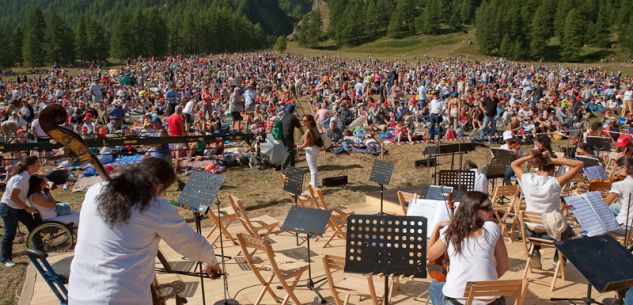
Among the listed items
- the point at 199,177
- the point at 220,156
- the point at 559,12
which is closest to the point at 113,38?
the point at 559,12

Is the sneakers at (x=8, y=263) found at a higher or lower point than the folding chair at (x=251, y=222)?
lower

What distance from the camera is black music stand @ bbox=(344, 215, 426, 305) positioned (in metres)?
4.42

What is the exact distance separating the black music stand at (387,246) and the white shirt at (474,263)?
0.27 metres

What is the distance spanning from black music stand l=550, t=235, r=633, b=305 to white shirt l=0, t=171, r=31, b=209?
22.6ft

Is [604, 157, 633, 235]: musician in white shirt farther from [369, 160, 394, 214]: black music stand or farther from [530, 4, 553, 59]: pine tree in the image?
[530, 4, 553, 59]: pine tree

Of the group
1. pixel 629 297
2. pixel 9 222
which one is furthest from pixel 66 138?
pixel 629 297

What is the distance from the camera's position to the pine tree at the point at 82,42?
92125mm

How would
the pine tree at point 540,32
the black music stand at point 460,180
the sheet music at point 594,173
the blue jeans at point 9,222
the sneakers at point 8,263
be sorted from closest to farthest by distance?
1. the blue jeans at point 9,222
2. the sneakers at point 8,263
3. the black music stand at point 460,180
4. the sheet music at point 594,173
5. the pine tree at point 540,32

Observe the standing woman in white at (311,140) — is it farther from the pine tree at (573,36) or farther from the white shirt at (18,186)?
the pine tree at (573,36)

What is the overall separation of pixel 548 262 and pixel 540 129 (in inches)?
480

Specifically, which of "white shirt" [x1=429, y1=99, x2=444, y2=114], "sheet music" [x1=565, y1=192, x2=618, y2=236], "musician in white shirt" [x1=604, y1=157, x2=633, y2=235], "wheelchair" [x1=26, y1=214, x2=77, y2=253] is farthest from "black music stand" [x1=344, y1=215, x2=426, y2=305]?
"white shirt" [x1=429, y1=99, x2=444, y2=114]

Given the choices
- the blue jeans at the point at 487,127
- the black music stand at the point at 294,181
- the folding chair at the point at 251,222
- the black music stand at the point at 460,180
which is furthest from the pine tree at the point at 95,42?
the black music stand at the point at 460,180

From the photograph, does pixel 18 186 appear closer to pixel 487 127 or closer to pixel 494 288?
pixel 494 288

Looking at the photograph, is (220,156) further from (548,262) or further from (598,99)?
(598,99)
